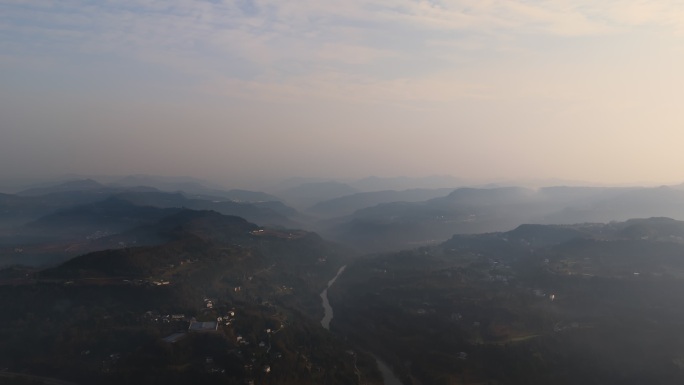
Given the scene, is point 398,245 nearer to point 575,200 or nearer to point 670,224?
point 670,224

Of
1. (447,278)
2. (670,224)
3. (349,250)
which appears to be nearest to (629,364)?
(447,278)

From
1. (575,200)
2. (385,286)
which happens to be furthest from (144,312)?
(575,200)

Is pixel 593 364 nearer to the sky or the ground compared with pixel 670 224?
nearer to the ground

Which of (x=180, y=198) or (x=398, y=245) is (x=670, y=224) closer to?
(x=398, y=245)

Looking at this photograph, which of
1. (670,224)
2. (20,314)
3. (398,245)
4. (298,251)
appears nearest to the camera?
(20,314)

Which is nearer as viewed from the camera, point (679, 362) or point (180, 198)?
point (679, 362)

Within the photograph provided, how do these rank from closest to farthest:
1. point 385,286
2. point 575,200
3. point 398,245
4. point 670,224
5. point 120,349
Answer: point 120,349 < point 385,286 < point 670,224 < point 398,245 < point 575,200
